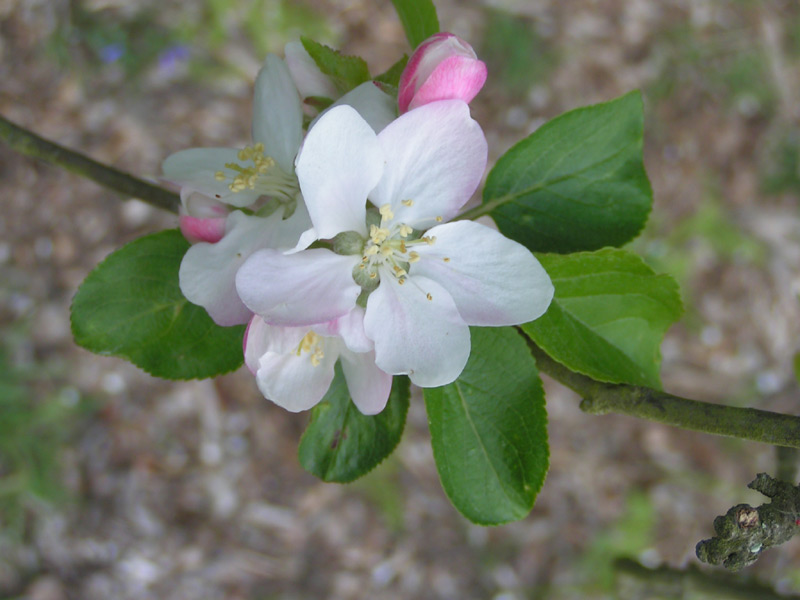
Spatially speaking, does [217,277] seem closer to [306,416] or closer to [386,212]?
[386,212]

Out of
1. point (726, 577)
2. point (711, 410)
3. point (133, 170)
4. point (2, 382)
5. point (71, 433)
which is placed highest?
point (711, 410)

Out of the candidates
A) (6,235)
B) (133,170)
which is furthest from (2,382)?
(133,170)

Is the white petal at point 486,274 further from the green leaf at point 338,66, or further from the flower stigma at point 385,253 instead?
the green leaf at point 338,66

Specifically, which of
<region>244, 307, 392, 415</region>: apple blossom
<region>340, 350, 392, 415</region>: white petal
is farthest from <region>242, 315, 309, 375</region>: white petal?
<region>340, 350, 392, 415</region>: white petal

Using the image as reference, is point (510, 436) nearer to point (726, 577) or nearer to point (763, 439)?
point (763, 439)

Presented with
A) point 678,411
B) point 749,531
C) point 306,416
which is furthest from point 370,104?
point 306,416

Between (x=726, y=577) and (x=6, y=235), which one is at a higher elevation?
(x=726, y=577)
